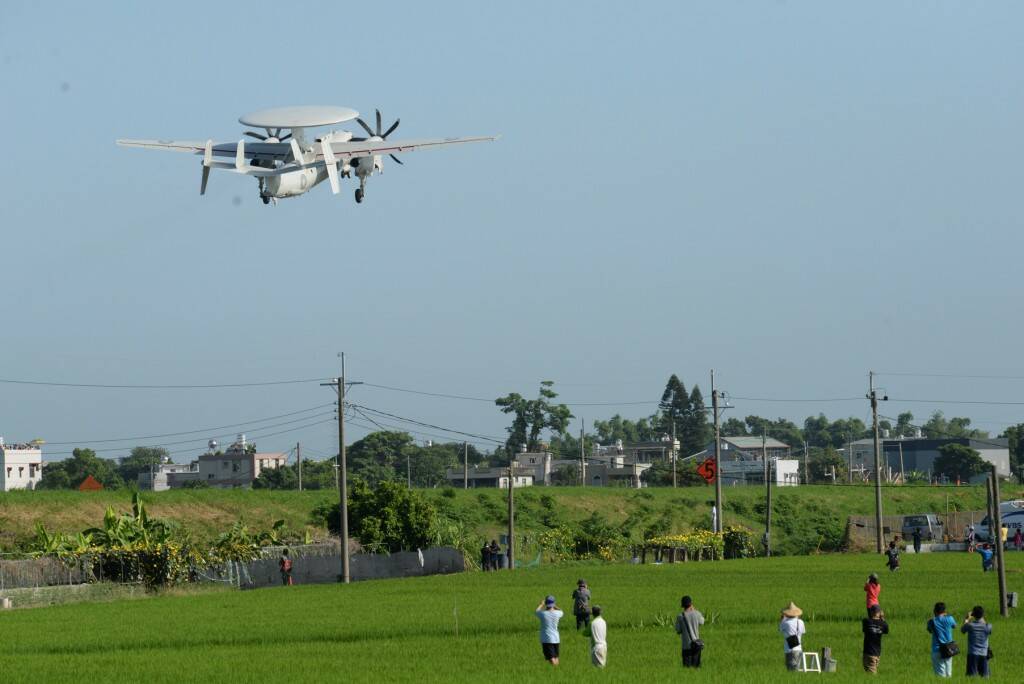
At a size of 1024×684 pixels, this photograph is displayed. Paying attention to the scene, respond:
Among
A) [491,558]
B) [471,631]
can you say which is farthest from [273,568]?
[471,631]

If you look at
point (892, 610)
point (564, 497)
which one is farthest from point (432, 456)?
point (892, 610)

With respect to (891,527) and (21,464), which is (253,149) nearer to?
(891,527)

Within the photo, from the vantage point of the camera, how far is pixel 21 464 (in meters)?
158

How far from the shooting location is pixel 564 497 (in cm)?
11231

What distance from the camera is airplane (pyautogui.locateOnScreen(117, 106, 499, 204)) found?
40.9m

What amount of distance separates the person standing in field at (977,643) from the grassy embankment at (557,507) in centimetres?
5848

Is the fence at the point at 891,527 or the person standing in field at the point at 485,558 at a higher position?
the fence at the point at 891,527

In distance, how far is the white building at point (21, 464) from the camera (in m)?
154

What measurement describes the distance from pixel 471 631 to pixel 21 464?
12722 cm

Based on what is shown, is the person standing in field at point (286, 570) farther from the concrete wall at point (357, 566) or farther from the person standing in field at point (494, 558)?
the person standing in field at point (494, 558)

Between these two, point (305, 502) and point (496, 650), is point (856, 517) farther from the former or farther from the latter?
point (496, 650)

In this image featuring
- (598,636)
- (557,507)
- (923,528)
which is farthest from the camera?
(557,507)

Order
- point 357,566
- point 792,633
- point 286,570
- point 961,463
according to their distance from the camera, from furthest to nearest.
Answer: point 961,463 → point 357,566 → point 286,570 → point 792,633

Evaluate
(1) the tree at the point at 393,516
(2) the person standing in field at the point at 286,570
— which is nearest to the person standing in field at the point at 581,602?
(2) the person standing in field at the point at 286,570
